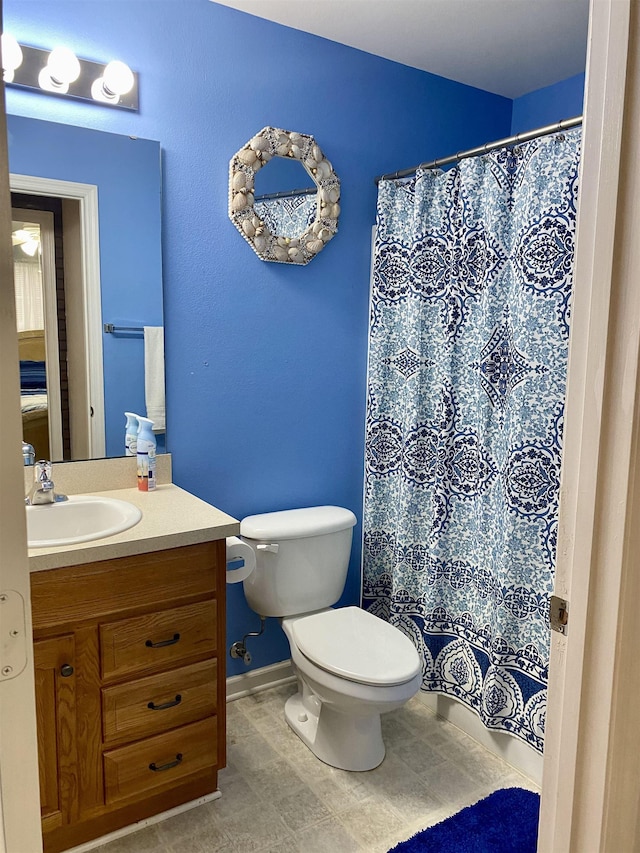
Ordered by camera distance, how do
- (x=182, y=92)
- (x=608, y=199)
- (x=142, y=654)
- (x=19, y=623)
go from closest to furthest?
1. (x=19, y=623)
2. (x=608, y=199)
3. (x=142, y=654)
4. (x=182, y=92)

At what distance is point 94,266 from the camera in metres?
1.96

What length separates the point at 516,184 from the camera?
1.92 m

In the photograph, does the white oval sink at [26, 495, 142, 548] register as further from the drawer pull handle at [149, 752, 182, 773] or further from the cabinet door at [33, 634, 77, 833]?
the drawer pull handle at [149, 752, 182, 773]

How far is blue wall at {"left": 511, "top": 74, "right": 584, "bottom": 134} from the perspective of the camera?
2525mm

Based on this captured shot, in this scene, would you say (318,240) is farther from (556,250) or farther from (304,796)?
(304,796)

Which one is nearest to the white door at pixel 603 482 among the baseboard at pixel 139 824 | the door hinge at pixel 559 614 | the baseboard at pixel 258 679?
A: the door hinge at pixel 559 614

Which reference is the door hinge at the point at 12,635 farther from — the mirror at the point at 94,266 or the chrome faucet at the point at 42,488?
the mirror at the point at 94,266

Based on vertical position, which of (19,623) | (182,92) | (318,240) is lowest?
(19,623)

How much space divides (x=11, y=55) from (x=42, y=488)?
1.21 m

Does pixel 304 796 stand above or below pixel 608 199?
below

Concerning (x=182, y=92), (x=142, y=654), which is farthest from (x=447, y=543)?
(x=182, y=92)

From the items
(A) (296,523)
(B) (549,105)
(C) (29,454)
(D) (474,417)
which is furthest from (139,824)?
(B) (549,105)

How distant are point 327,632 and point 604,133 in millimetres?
1674

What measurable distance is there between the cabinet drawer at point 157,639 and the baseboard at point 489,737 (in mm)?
1031
